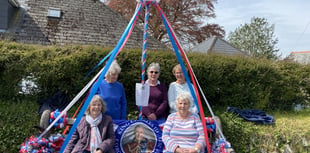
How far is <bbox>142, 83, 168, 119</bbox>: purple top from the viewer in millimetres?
3756

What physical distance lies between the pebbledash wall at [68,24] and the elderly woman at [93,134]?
269 inches

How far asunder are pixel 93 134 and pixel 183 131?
45.6 inches

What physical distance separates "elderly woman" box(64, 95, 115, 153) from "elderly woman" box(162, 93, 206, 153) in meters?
0.74

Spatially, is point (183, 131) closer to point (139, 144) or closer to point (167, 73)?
point (139, 144)

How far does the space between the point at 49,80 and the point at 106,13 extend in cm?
821

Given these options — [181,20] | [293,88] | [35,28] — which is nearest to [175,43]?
[293,88]

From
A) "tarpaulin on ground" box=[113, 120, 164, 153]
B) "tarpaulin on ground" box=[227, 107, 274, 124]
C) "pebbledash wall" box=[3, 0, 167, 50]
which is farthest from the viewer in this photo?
"pebbledash wall" box=[3, 0, 167, 50]

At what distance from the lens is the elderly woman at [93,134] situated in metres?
2.92

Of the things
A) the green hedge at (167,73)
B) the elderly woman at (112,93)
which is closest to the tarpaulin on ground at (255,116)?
the green hedge at (167,73)

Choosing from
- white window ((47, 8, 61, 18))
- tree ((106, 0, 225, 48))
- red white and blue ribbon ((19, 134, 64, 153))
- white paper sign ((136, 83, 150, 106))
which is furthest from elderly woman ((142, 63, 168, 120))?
tree ((106, 0, 225, 48))

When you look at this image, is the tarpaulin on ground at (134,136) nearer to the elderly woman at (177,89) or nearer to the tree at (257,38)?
the elderly woman at (177,89)

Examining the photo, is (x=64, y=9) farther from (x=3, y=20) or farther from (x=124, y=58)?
(x=124, y=58)

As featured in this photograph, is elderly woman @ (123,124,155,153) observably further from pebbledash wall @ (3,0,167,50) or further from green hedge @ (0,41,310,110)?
pebbledash wall @ (3,0,167,50)

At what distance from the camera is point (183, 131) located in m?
3.13
